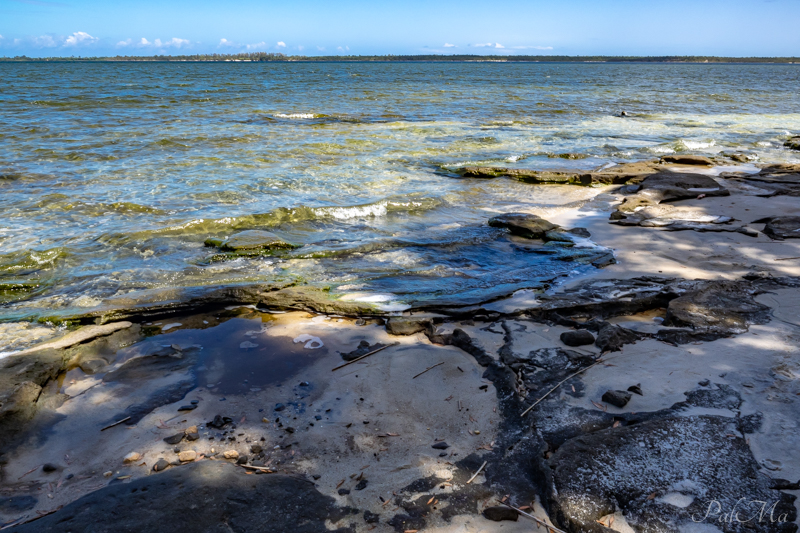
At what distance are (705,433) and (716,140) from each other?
15907mm

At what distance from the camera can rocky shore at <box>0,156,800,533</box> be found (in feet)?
7.66

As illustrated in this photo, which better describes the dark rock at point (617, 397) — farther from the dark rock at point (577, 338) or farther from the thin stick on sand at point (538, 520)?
the thin stick on sand at point (538, 520)

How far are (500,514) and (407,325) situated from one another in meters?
1.98

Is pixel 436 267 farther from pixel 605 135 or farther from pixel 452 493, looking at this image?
pixel 605 135

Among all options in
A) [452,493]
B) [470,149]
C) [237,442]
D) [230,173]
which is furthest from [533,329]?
[470,149]

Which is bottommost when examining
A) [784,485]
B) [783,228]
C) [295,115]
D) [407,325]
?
[407,325]

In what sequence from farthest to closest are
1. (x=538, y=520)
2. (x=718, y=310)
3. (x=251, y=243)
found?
1. (x=251, y=243)
2. (x=718, y=310)
3. (x=538, y=520)

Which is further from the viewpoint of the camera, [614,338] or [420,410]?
[614,338]

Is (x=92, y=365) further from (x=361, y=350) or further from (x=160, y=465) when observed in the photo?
(x=361, y=350)

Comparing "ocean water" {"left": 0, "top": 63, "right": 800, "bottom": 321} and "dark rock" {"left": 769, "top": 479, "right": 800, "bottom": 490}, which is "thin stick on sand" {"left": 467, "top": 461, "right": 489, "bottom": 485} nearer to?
"dark rock" {"left": 769, "top": 479, "right": 800, "bottom": 490}

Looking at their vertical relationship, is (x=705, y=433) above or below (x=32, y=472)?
above

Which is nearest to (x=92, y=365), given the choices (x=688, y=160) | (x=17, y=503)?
(x=17, y=503)

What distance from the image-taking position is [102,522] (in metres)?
2.19

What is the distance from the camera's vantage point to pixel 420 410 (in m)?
3.18
